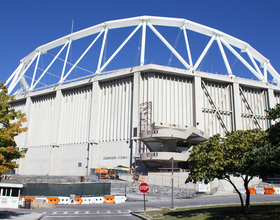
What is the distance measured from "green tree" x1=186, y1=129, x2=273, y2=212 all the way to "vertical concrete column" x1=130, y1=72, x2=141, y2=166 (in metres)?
48.8

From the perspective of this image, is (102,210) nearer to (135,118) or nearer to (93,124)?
(135,118)

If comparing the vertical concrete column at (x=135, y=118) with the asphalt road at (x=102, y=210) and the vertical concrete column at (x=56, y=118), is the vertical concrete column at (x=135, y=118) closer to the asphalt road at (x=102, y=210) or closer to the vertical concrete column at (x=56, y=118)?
the vertical concrete column at (x=56, y=118)

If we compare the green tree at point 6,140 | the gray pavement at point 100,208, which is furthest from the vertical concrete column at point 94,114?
the green tree at point 6,140

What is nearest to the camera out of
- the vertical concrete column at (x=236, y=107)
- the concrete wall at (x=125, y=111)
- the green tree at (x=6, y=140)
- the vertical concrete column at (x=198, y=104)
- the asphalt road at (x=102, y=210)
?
the green tree at (x=6, y=140)

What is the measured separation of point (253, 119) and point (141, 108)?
33.9m

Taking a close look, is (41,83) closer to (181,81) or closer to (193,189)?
(181,81)

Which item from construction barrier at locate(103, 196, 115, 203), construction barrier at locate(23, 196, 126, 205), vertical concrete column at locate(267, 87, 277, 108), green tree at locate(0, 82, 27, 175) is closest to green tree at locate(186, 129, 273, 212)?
green tree at locate(0, 82, 27, 175)

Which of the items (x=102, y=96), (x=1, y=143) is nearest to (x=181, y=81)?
(x=102, y=96)

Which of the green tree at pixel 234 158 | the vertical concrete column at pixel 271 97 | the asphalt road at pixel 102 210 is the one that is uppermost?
the vertical concrete column at pixel 271 97

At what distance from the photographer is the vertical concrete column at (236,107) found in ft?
263

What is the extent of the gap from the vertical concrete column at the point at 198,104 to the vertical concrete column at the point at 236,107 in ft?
33.5

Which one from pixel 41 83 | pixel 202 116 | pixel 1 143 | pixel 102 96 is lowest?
pixel 1 143

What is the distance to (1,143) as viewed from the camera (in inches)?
828

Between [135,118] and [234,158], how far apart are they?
172 ft
